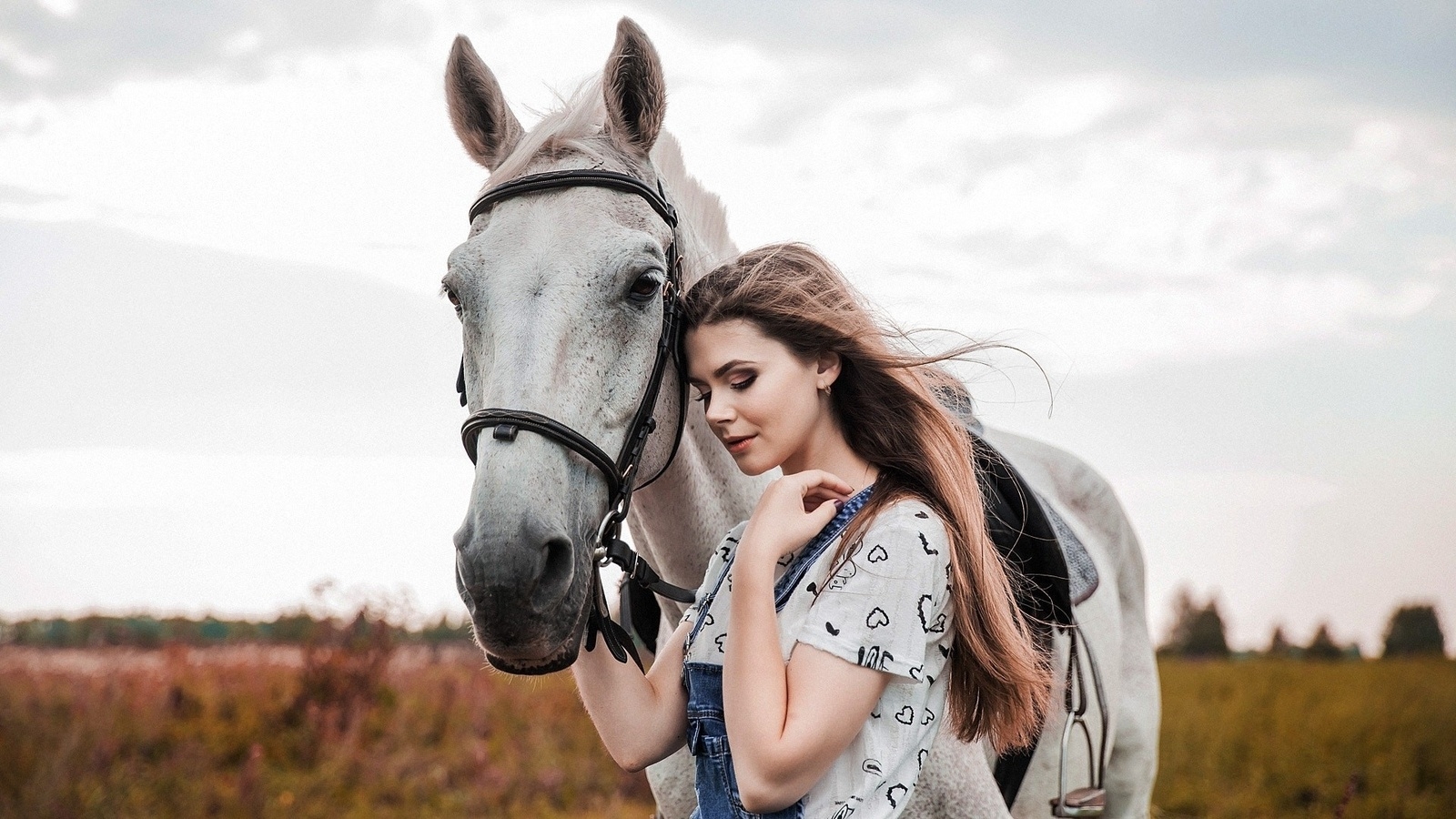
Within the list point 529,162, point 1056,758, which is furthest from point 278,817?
point 529,162

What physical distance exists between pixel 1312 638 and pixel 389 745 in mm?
14354

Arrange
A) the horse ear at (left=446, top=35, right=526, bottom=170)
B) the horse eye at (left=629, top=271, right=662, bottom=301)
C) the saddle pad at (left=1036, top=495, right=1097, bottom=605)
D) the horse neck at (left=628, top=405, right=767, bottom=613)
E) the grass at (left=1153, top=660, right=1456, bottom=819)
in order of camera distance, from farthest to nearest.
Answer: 1. the grass at (left=1153, top=660, right=1456, bottom=819)
2. the saddle pad at (left=1036, top=495, right=1097, bottom=605)
3. the horse ear at (left=446, top=35, right=526, bottom=170)
4. the horse neck at (left=628, top=405, right=767, bottom=613)
5. the horse eye at (left=629, top=271, right=662, bottom=301)

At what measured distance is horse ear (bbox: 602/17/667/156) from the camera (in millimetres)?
2123

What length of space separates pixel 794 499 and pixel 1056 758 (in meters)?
1.88

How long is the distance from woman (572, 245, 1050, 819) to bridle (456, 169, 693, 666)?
2.6 inches

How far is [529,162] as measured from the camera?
200cm

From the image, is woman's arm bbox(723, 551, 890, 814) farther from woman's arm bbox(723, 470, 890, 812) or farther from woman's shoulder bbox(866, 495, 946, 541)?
woman's shoulder bbox(866, 495, 946, 541)

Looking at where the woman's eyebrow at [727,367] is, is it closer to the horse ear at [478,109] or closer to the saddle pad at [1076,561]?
the horse ear at [478,109]

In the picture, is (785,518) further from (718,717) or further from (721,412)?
(718,717)

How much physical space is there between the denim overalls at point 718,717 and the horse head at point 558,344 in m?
0.23

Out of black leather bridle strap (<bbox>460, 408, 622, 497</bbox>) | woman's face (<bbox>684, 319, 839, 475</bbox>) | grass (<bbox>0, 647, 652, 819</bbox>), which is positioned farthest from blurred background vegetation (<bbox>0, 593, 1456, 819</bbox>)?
woman's face (<bbox>684, 319, 839, 475</bbox>)

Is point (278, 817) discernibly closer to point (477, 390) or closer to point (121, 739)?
point (121, 739)

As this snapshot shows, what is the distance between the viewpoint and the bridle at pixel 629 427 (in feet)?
5.29

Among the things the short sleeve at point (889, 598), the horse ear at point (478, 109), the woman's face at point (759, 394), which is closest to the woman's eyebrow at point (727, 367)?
the woman's face at point (759, 394)
